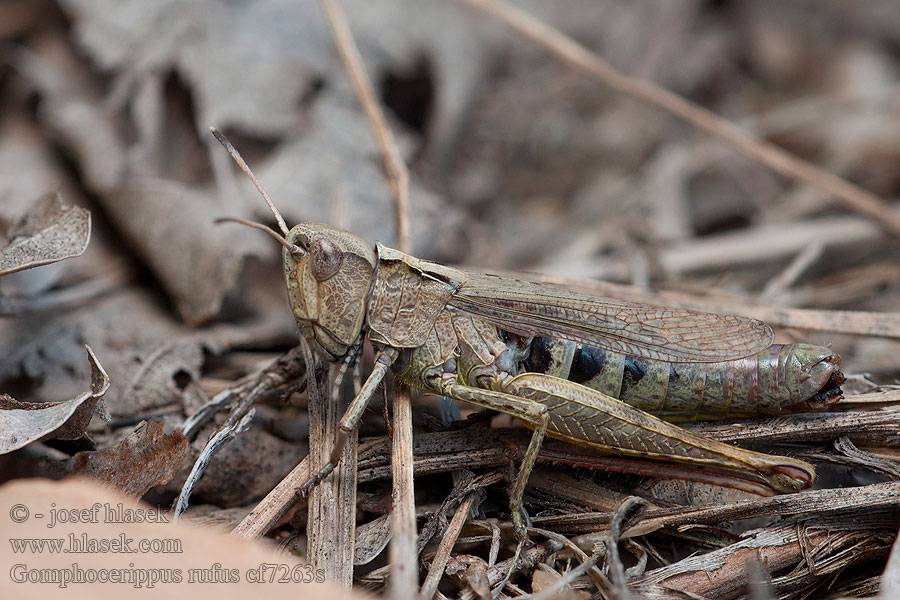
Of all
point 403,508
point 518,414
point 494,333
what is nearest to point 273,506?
point 403,508

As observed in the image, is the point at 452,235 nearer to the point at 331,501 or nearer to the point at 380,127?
the point at 380,127

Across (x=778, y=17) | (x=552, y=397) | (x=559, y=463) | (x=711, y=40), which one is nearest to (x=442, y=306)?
(x=552, y=397)

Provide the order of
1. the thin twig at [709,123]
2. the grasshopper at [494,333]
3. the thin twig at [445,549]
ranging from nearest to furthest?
the thin twig at [445,549]
the grasshopper at [494,333]
the thin twig at [709,123]

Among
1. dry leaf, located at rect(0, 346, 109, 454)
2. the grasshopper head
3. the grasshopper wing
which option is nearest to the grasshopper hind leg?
the grasshopper wing

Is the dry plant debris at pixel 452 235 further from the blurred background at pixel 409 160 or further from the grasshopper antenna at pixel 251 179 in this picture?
the grasshopper antenna at pixel 251 179

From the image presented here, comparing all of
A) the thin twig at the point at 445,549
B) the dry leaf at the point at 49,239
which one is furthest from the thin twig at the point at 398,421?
the dry leaf at the point at 49,239
